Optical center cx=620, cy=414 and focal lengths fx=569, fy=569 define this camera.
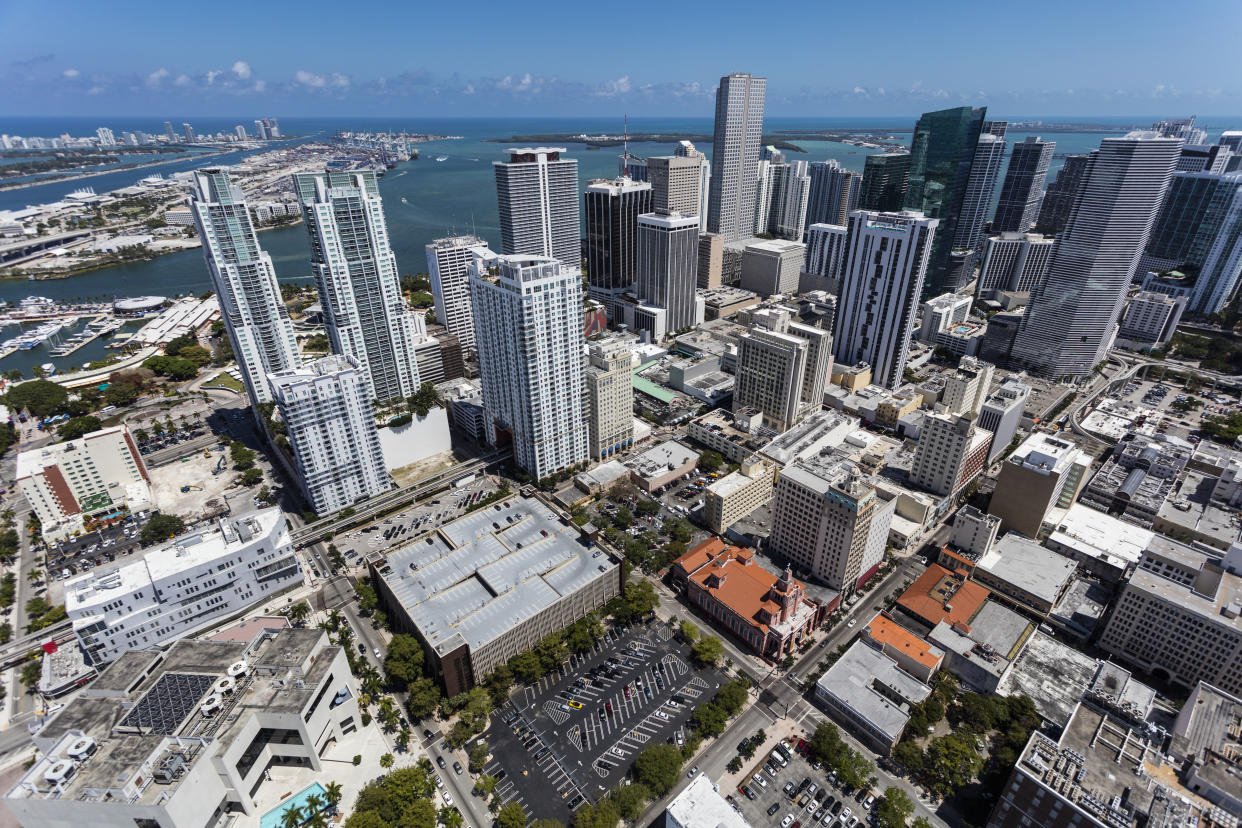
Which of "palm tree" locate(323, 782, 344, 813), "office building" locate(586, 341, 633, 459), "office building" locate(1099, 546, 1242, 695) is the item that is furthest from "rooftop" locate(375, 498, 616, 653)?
"office building" locate(1099, 546, 1242, 695)

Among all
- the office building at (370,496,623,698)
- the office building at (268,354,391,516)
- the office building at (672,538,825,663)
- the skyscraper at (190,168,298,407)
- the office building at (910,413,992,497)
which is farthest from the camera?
the skyscraper at (190,168,298,407)

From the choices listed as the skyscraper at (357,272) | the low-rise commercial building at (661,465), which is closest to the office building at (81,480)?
the skyscraper at (357,272)

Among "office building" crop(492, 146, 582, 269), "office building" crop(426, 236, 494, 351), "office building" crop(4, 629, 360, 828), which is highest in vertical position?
"office building" crop(492, 146, 582, 269)

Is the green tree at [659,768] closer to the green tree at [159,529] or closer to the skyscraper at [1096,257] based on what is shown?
the green tree at [159,529]

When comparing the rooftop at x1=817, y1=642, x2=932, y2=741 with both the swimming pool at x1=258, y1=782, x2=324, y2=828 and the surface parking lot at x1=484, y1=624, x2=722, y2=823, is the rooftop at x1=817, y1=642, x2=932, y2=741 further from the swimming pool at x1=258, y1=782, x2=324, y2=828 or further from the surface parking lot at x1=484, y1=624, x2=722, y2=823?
the swimming pool at x1=258, y1=782, x2=324, y2=828

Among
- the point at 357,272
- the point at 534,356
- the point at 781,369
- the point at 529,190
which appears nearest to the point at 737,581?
the point at 534,356

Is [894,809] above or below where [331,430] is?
below

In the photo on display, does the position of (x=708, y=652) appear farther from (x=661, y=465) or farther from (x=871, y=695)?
(x=661, y=465)
